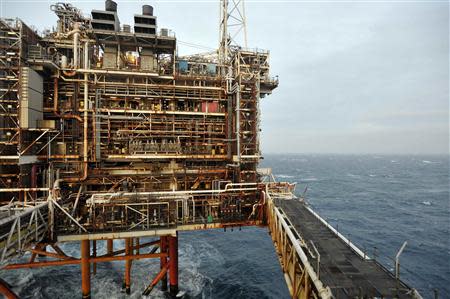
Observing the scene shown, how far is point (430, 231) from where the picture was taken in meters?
40.4

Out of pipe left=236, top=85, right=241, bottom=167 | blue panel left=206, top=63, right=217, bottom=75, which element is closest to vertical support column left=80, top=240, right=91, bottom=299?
pipe left=236, top=85, right=241, bottom=167

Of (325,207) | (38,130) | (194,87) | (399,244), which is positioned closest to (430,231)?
(399,244)

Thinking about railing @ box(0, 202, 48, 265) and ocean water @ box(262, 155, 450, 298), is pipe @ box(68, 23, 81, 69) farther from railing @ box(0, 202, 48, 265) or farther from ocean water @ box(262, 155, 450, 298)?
ocean water @ box(262, 155, 450, 298)

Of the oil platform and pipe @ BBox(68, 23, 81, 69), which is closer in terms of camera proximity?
the oil platform

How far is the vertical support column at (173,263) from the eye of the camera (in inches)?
820

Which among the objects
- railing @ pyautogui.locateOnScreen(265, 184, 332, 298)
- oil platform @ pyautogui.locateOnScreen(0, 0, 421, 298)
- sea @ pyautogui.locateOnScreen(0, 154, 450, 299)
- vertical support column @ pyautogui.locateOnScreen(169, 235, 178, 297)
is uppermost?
oil platform @ pyautogui.locateOnScreen(0, 0, 421, 298)

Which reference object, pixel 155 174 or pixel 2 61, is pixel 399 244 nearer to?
pixel 155 174

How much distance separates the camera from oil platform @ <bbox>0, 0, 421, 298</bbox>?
62.0 ft

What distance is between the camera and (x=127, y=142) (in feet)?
84.6

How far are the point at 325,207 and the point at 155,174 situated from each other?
4437 cm

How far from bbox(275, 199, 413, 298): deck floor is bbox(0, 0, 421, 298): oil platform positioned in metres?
1.72

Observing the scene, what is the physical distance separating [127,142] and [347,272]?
22961mm

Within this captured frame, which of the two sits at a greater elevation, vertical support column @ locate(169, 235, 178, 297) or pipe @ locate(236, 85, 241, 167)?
pipe @ locate(236, 85, 241, 167)

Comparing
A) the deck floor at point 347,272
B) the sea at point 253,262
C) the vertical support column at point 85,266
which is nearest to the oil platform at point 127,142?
the vertical support column at point 85,266
